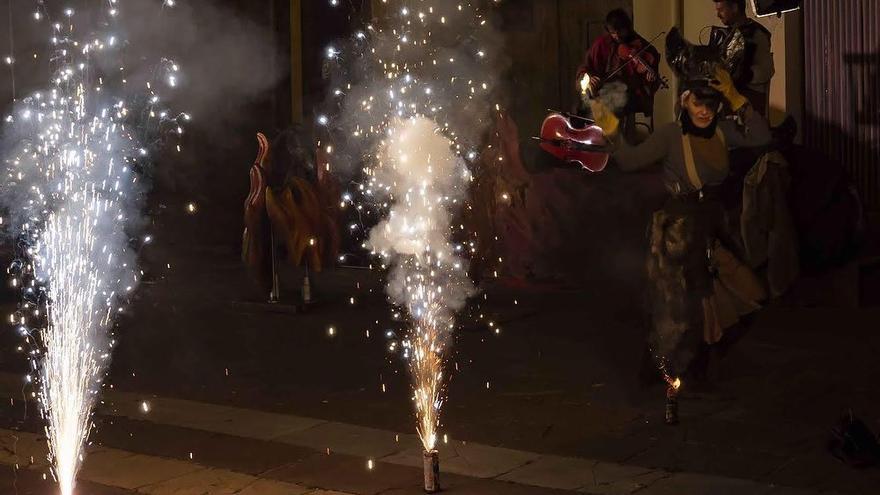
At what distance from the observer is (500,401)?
29.1 ft

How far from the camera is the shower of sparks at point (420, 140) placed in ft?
31.9

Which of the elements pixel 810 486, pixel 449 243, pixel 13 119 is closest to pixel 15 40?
pixel 13 119

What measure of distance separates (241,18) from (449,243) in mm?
7136

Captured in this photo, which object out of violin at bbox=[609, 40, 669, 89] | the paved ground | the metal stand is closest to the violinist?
violin at bbox=[609, 40, 669, 89]

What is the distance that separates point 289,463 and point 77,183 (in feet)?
19.9

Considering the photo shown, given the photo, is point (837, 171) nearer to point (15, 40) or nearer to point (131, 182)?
point (131, 182)

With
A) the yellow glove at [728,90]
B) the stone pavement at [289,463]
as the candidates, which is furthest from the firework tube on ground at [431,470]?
the yellow glove at [728,90]

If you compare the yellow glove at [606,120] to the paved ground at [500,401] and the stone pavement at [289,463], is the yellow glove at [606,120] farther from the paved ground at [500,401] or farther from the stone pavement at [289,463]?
the stone pavement at [289,463]

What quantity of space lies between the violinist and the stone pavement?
5.13 meters

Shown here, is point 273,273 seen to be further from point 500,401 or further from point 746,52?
point 746,52

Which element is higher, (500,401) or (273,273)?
(273,273)

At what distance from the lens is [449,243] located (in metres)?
10.9

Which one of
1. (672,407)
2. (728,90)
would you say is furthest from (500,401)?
(728,90)

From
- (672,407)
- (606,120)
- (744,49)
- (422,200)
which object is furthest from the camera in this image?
(744,49)
